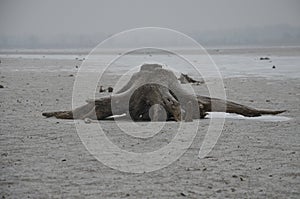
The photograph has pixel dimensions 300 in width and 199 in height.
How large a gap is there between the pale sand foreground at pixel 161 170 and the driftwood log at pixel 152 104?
1.67 ft

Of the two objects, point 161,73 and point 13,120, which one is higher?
point 161,73

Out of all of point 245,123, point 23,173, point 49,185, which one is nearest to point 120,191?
point 49,185

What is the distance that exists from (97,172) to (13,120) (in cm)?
484

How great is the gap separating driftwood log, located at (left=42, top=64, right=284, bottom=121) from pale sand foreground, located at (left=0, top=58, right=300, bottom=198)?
20.1 inches

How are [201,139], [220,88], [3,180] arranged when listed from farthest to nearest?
[220,88]
[201,139]
[3,180]

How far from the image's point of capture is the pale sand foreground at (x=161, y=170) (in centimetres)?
560

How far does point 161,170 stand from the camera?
6.58 metres

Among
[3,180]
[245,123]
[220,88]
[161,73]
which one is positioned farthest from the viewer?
[220,88]

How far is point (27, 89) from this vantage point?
18.4 m

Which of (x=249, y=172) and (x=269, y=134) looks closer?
(x=249, y=172)

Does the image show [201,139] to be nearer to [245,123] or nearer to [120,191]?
[245,123]

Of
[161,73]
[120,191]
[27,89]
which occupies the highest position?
[161,73]

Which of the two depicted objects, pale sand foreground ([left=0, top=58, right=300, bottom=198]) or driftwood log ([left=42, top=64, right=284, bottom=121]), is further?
driftwood log ([left=42, top=64, right=284, bottom=121])

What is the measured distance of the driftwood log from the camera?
Result: 34.8 ft
